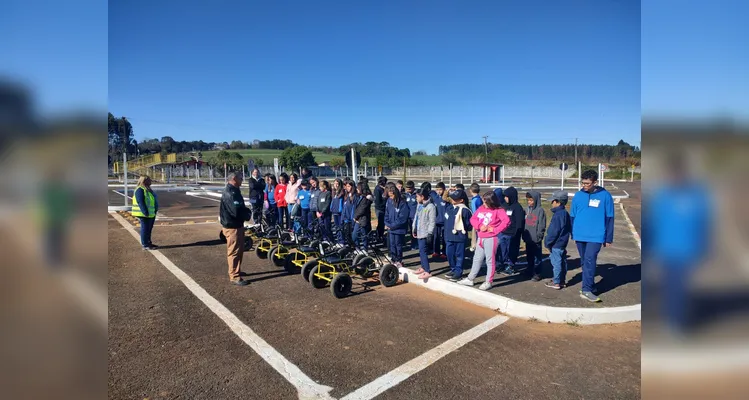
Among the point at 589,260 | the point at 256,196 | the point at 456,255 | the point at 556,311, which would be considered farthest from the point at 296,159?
the point at 556,311

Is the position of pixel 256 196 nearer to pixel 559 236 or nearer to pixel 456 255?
pixel 456 255

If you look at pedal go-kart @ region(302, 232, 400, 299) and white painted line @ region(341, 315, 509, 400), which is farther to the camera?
pedal go-kart @ region(302, 232, 400, 299)

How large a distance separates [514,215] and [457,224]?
4.49 feet

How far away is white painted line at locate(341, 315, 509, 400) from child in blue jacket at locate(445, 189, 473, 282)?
1715mm

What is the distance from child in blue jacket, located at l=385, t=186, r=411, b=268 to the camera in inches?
308

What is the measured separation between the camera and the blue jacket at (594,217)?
5832 mm

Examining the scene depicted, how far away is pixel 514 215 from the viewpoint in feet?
25.0

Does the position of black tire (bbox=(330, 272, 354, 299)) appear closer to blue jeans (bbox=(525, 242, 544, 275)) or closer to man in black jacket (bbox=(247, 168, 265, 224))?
blue jeans (bbox=(525, 242, 544, 275))

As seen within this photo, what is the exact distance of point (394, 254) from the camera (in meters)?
8.30

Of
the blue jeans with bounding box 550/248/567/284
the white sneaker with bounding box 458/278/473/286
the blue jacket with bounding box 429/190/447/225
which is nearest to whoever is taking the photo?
the blue jeans with bounding box 550/248/567/284

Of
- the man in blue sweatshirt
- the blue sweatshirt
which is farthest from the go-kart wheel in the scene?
the blue sweatshirt

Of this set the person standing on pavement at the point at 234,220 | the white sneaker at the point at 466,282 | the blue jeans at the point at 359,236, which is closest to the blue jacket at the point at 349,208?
the blue jeans at the point at 359,236
